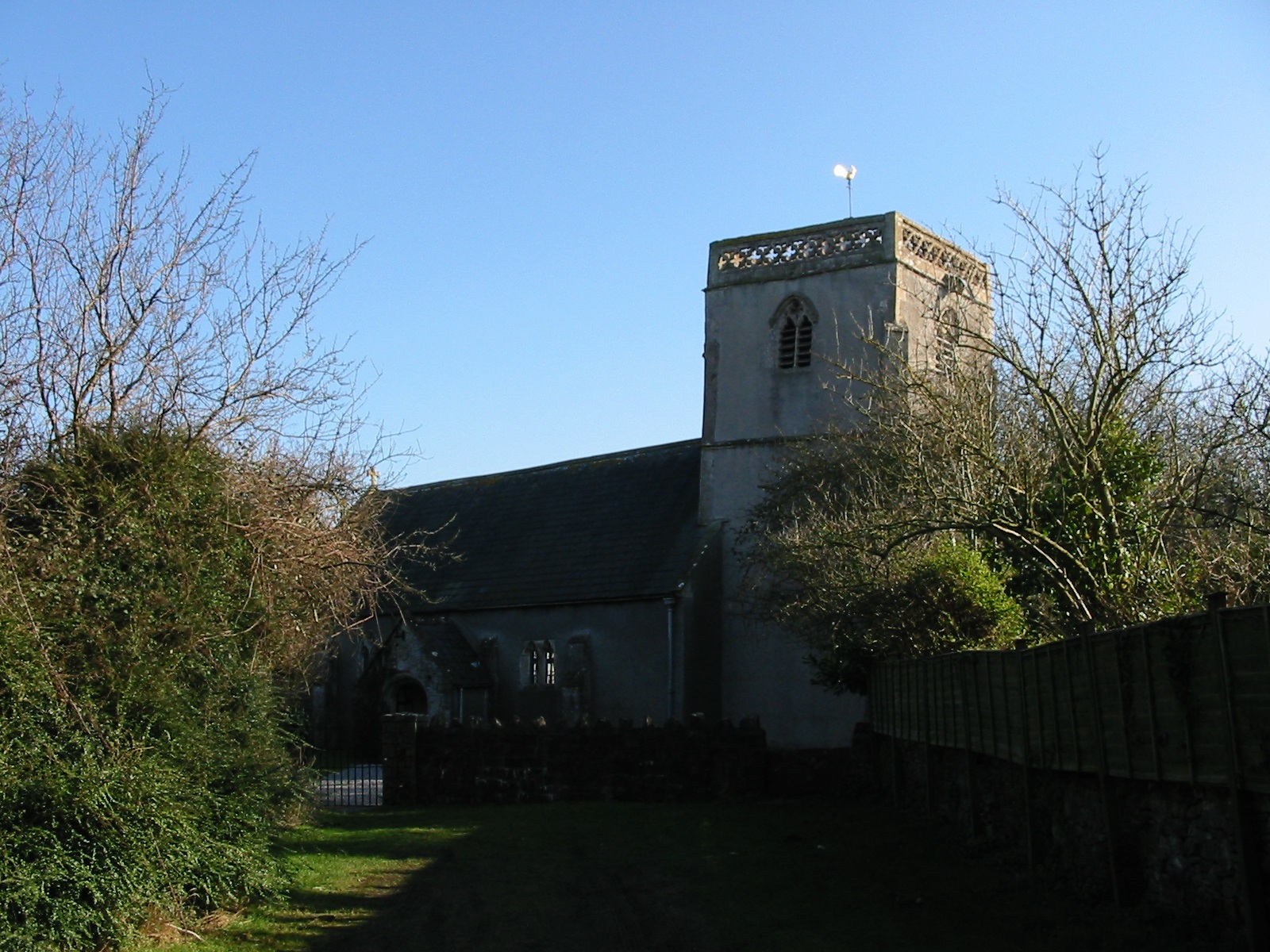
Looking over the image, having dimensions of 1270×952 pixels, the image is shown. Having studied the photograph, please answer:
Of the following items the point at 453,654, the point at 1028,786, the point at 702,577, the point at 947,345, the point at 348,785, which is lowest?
the point at 348,785

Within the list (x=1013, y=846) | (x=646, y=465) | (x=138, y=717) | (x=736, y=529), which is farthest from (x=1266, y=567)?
(x=646, y=465)

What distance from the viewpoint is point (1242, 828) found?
290 inches

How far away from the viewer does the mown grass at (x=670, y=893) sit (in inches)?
383

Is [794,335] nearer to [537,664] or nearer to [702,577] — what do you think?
[702,577]

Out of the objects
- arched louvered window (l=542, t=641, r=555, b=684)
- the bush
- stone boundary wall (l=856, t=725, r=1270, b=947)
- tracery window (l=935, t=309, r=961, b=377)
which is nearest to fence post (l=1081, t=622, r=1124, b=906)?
stone boundary wall (l=856, t=725, r=1270, b=947)

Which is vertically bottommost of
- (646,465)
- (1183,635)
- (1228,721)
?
(1228,721)

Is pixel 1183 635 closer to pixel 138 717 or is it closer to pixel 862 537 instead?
pixel 138 717

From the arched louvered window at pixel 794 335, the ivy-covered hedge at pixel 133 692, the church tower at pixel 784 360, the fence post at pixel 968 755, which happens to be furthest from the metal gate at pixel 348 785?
the arched louvered window at pixel 794 335

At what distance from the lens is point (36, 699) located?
362 inches

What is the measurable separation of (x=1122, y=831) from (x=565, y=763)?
12883 mm

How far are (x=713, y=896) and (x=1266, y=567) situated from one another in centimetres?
679

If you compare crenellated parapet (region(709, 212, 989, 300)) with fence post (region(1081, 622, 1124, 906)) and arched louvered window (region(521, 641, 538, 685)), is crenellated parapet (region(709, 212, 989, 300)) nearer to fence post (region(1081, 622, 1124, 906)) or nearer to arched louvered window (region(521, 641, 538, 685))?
arched louvered window (region(521, 641, 538, 685))

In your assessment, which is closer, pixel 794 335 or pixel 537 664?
pixel 794 335

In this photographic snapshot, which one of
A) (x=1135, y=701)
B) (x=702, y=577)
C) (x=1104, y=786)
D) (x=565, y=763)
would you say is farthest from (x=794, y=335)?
(x=1135, y=701)
